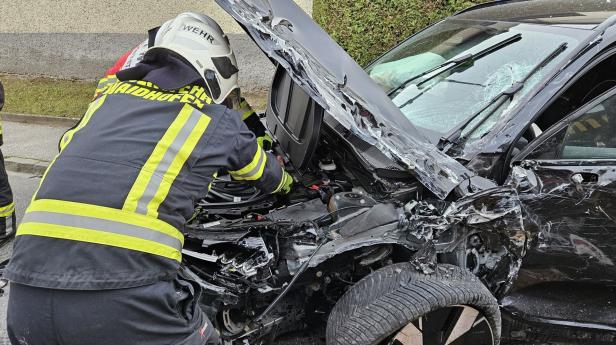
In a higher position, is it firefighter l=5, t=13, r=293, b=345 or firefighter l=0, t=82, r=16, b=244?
firefighter l=5, t=13, r=293, b=345

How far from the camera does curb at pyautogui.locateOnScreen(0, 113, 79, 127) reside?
7.19 meters

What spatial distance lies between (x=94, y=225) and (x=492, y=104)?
1.83 metres

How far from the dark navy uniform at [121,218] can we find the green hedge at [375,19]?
4539 mm

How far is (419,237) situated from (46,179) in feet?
4.85

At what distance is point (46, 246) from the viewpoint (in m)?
1.52

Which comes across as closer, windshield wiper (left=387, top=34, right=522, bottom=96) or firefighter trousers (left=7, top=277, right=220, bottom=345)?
firefighter trousers (left=7, top=277, right=220, bottom=345)

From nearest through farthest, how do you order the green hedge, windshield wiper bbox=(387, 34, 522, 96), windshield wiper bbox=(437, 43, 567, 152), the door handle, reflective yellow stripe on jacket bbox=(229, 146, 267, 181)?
reflective yellow stripe on jacket bbox=(229, 146, 267, 181) < the door handle < windshield wiper bbox=(437, 43, 567, 152) < windshield wiper bbox=(387, 34, 522, 96) < the green hedge

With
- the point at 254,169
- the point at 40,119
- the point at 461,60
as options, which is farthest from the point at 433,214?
the point at 40,119

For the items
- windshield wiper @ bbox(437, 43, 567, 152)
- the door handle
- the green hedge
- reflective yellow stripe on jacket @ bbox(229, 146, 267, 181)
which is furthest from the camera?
the green hedge

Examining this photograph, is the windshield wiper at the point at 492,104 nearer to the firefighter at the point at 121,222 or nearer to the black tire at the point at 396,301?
the black tire at the point at 396,301

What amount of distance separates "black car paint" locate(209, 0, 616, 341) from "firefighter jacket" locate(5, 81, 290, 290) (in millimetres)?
523

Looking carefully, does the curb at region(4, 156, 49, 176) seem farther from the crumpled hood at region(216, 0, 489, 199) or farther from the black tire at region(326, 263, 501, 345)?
the black tire at region(326, 263, 501, 345)

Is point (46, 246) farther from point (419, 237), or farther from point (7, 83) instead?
point (7, 83)

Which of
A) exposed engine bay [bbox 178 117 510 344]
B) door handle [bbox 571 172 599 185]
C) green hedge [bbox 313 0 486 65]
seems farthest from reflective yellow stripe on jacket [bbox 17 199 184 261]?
green hedge [bbox 313 0 486 65]
